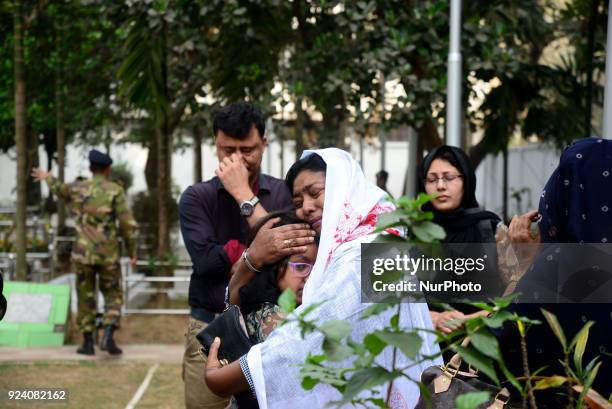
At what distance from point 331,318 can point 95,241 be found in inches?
277

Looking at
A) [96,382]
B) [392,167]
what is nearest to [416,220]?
[96,382]

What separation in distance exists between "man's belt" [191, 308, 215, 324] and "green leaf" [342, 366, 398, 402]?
2489mm

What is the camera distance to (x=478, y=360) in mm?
1995

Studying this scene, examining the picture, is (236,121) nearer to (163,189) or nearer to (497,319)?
(497,319)

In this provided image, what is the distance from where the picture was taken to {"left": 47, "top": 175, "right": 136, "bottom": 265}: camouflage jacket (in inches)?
380

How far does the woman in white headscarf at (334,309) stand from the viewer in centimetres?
291

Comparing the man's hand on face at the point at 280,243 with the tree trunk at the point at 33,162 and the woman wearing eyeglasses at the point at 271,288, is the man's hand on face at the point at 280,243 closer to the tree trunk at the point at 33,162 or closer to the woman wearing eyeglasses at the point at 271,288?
the woman wearing eyeglasses at the point at 271,288

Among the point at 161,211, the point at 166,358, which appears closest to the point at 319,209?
the point at 166,358

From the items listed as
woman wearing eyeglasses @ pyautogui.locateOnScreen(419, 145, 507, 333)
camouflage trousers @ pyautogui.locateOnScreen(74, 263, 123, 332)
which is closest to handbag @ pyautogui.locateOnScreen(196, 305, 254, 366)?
woman wearing eyeglasses @ pyautogui.locateOnScreen(419, 145, 507, 333)

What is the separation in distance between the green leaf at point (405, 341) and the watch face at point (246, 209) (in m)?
2.20

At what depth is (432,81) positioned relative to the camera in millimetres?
9984

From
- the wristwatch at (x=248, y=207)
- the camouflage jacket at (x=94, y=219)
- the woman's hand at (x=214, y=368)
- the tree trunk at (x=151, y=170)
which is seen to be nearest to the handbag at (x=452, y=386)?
the woman's hand at (x=214, y=368)

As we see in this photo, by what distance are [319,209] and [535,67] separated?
8420 millimetres

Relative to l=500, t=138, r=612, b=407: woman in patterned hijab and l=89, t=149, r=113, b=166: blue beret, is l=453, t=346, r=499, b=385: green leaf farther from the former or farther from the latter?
l=89, t=149, r=113, b=166: blue beret
